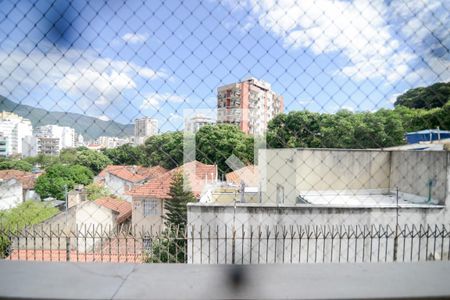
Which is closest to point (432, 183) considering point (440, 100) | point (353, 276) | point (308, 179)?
point (308, 179)

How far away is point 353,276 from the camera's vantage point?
83 cm

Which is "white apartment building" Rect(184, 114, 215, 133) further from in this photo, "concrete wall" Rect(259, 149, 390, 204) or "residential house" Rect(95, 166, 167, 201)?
"concrete wall" Rect(259, 149, 390, 204)

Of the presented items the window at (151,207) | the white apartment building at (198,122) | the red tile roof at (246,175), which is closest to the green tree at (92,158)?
the white apartment building at (198,122)

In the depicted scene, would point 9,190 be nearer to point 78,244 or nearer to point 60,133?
point 78,244

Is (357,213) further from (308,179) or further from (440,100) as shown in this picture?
(440,100)

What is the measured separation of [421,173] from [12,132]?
273 inches

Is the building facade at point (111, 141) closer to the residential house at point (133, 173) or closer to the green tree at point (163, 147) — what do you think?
the green tree at point (163, 147)

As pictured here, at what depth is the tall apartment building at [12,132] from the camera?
111 cm

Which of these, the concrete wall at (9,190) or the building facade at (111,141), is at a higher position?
the building facade at (111,141)

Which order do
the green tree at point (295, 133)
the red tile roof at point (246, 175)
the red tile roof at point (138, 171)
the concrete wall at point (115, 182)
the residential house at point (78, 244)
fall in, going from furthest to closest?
the red tile roof at point (246, 175), the concrete wall at point (115, 182), the residential house at point (78, 244), the green tree at point (295, 133), the red tile roof at point (138, 171)

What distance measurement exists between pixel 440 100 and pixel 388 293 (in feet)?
2.99

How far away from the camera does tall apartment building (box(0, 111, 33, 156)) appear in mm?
1107

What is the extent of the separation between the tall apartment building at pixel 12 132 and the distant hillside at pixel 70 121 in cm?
3

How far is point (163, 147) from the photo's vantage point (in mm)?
1348
